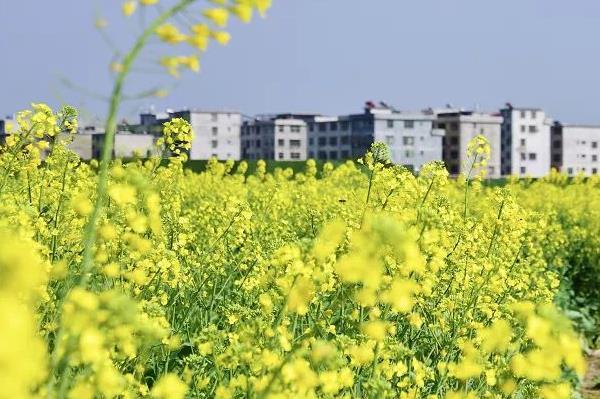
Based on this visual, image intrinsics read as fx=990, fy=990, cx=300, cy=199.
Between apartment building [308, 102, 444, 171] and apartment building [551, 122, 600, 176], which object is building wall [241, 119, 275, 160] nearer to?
apartment building [308, 102, 444, 171]

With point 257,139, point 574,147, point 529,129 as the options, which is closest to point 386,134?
point 257,139

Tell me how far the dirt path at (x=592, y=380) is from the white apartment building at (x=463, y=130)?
280ft

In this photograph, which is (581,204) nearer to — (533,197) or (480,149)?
(533,197)

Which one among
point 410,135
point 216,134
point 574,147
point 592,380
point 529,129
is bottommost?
point 592,380

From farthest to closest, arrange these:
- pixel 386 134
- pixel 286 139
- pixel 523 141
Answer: pixel 523 141, pixel 286 139, pixel 386 134

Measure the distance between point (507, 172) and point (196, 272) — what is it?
95.7m

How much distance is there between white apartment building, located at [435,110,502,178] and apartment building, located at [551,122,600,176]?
9835 millimetres

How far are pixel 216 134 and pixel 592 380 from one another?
3606 inches

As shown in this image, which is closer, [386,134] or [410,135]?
[386,134]

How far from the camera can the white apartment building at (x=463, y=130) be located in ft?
309

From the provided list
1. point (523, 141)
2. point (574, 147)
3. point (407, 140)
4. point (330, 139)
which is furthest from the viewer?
point (574, 147)

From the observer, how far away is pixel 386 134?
87.9m

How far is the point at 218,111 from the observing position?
99188 millimetres

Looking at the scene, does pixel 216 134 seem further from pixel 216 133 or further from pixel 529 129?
pixel 529 129
